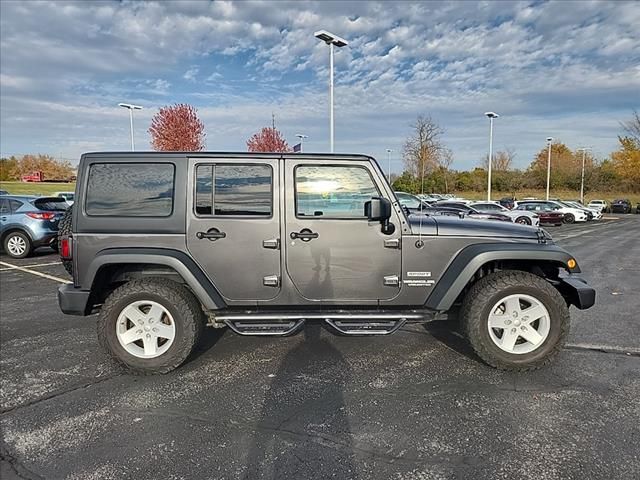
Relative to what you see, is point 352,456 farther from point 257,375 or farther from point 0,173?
point 0,173

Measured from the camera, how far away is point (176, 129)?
36188 mm

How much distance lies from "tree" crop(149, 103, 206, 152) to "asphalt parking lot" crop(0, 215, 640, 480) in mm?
33385

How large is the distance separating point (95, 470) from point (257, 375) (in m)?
1.48

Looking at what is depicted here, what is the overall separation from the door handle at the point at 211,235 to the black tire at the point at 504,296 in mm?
2292

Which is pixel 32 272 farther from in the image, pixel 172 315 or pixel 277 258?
pixel 277 258

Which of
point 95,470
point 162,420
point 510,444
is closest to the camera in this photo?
point 95,470

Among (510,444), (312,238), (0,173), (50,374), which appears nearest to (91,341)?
(50,374)

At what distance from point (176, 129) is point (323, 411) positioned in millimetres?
36747

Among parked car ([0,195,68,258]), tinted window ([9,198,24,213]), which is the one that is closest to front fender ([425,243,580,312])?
parked car ([0,195,68,258])

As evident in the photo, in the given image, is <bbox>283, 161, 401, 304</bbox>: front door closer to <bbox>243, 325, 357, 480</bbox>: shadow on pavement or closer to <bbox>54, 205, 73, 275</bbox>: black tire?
<bbox>243, 325, 357, 480</bbox>: shadow on pavement

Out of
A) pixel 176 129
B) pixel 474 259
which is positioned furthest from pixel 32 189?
pixel 474 259

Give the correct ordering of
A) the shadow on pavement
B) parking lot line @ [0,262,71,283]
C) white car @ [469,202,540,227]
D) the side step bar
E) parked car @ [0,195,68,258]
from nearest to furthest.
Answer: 1. the shadow on pavement
2. the side step bar
3. parking lot line @ [0,262,71,283]
4. parked car @ [0,195,68,258]
5. white car @ [469,202,540,227]

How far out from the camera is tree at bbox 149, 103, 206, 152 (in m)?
35.7

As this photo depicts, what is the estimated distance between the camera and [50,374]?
12.6 feet
